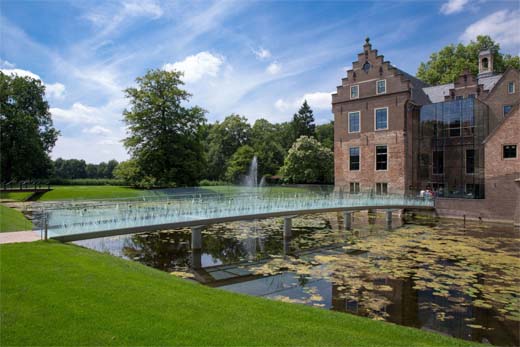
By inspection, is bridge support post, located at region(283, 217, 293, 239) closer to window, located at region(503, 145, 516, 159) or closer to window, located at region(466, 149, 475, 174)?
window, located at region(503, 145, 516, 159)

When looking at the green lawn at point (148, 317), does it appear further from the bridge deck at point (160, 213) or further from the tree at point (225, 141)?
the tree at point (225, 141)

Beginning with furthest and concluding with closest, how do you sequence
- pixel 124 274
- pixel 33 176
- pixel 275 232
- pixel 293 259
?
pixel 33 176
pixel 275 232
pixel 293 259
pixel 124 274

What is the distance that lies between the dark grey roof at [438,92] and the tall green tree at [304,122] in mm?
23909

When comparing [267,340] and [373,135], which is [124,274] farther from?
[373,135]

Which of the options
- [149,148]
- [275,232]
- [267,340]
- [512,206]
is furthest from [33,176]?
[512,206]

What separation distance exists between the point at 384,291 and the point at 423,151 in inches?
1044

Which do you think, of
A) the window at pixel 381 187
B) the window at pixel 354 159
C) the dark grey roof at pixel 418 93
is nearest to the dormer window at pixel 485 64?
the dark grey roof at pixel 418 93

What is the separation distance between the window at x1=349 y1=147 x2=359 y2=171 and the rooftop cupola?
1607 cm

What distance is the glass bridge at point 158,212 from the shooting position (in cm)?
1125

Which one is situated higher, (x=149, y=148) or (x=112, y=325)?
(x=149, y=148)

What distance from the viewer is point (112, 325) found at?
525 cm

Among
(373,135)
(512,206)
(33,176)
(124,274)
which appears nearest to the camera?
(124,274)

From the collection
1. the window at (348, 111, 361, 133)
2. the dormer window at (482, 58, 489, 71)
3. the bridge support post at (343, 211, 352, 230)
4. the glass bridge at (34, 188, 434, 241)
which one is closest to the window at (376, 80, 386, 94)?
the window at (348, 111, 361, 133)

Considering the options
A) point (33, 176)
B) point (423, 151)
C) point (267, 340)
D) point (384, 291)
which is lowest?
point (384, 291)
